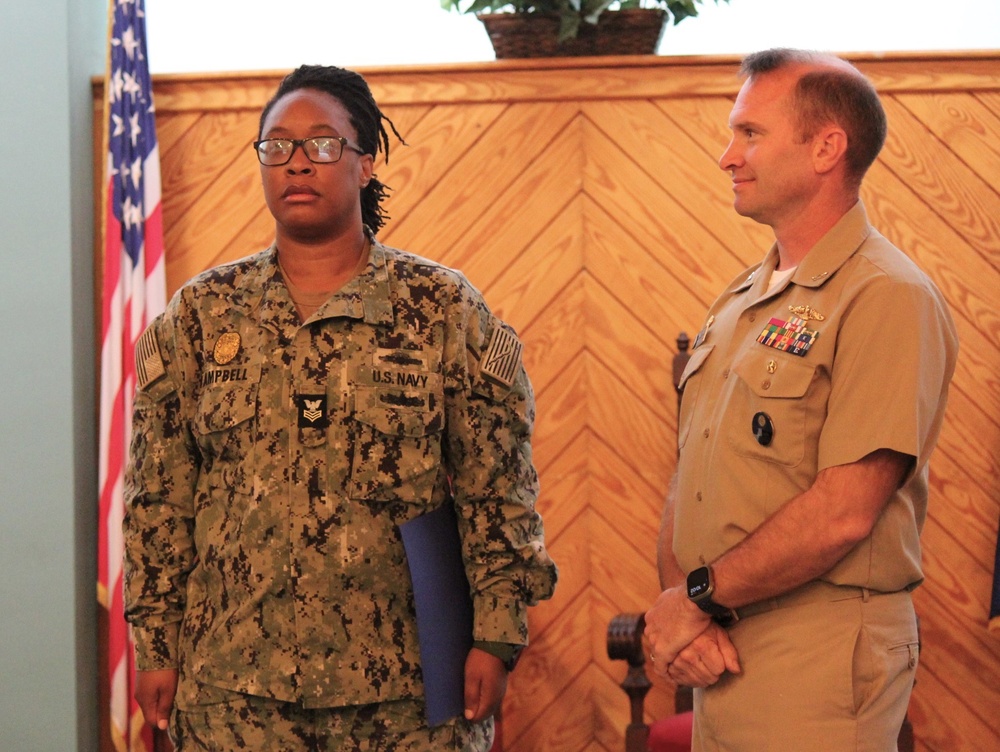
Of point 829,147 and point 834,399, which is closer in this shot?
point 834,399

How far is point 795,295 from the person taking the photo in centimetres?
184

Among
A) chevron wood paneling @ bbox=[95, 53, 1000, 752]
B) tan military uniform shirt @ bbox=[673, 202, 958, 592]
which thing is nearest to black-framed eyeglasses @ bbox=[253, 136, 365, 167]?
tan military uniform shirt @ bbox=[673, 202, 958, 592]

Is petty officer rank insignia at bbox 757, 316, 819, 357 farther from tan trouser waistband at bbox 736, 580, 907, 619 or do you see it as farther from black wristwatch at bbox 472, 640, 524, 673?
black wristwatch at bbox 472, 640, 524, 673

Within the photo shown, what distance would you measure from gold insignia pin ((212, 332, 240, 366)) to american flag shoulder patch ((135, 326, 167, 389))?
0.36 feet

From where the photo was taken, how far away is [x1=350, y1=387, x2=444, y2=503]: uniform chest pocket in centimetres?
192

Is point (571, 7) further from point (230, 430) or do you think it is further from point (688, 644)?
point (688, 644)

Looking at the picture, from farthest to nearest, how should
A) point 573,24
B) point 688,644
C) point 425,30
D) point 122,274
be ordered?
point 425,30, point 122,274, point 573,24, point 688,644

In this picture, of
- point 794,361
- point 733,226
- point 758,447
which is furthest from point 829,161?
point 733,226

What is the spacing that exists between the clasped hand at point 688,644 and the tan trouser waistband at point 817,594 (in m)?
0.09

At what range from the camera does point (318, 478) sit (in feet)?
6.27

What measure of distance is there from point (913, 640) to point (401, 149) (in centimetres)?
217

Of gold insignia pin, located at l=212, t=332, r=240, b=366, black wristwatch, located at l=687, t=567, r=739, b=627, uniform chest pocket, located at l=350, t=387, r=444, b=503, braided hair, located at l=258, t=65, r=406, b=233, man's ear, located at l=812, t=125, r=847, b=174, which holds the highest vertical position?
braided hair, located at l=258, t=65, r=406, b=233

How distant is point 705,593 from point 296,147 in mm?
975

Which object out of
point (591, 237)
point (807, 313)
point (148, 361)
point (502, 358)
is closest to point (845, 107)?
point (807, 313)
